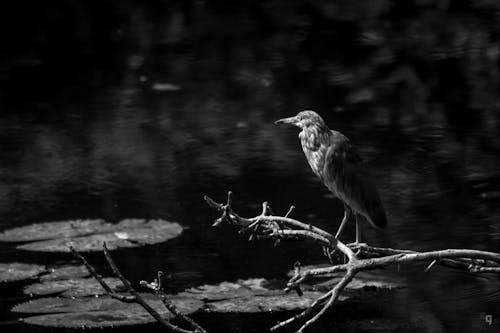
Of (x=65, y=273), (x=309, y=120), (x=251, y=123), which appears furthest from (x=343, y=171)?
(x=251, y=123)

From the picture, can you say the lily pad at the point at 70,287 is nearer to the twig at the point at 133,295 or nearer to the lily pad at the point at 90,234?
the lily pad at the point at 90,234

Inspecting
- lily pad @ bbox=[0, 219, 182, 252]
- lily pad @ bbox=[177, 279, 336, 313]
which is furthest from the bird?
lily pad @ bbox=[0, 219, 182, 252]

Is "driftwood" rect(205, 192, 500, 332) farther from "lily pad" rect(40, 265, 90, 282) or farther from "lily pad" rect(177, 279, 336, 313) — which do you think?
"lily pad" rect(40, 265, 90, 282)

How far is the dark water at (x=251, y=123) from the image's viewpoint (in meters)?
6.47

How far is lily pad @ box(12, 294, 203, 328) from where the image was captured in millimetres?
5363

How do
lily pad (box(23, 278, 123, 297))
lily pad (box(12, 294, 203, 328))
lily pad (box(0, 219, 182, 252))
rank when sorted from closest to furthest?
lily pad (box(12, 294, 203, 328)) → lily pad (box(23, 278, 123, 297)) → lily pad (box(0, 219, 182, 252))

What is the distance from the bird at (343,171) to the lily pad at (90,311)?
114 centimetres

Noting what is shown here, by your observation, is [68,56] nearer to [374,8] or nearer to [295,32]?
[295,32]

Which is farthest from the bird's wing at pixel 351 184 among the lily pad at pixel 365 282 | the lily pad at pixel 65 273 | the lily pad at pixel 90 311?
the lily pad at pixel 65 273

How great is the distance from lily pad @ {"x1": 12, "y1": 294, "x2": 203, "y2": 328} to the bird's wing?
3.90ft

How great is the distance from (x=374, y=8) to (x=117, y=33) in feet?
10.5

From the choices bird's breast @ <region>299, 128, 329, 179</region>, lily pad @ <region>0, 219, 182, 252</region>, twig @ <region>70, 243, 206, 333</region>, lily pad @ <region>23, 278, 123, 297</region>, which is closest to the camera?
twig @ <region>70, 243, 206, 333</region>

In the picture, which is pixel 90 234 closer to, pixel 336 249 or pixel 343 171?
pixel 343 171

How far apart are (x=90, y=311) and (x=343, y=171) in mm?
1589
